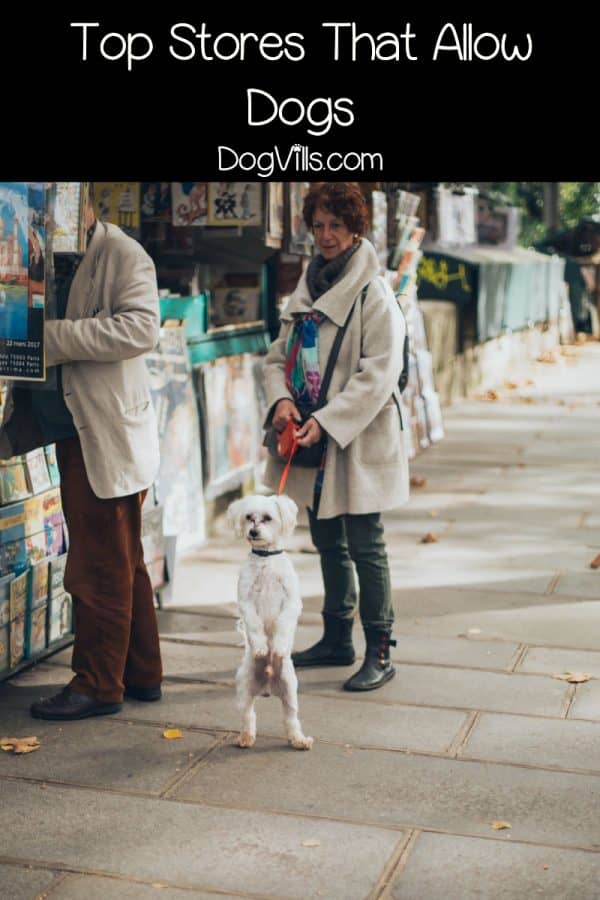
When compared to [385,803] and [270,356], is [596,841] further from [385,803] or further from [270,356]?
[270,356]

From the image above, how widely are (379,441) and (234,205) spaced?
6.27 feet

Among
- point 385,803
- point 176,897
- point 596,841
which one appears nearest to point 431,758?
point 385,803

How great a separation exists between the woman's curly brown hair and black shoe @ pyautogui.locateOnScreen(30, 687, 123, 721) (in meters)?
2.01

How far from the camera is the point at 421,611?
21.7 feet

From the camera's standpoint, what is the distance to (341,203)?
5.20 metres

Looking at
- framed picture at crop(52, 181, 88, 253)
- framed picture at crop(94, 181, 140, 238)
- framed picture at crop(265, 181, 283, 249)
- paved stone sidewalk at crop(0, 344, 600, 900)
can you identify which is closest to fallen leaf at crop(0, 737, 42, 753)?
paved stone sidewalk at crop(0, 344, 600, 900)

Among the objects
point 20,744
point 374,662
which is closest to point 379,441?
point 374,662

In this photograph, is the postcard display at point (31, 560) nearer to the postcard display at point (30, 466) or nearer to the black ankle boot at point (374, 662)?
the postcard display at point (30, 466)

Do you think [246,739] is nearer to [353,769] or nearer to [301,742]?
[301,742]

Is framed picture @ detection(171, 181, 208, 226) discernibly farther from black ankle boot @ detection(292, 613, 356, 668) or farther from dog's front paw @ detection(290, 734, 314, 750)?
dog's front paw @ detection(290, 734, 314, 750)

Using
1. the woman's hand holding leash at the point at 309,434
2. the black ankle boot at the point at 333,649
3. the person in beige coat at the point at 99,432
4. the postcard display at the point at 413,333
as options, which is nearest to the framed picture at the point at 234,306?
the postcard display at the point at 413,333

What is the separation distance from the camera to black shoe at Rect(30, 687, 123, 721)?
16.7 feet

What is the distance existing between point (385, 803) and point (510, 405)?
10456mm
